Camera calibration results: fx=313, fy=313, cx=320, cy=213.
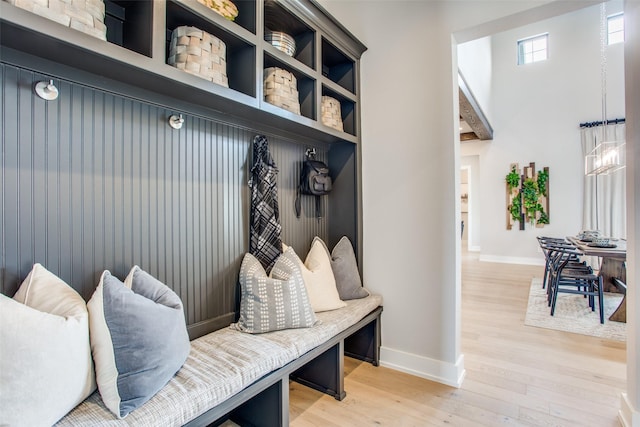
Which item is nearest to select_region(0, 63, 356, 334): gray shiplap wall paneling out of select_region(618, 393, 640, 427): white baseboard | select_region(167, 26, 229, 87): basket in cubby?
select_region(167, 26, 229, 87): basket in cubby

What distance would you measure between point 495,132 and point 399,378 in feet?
20.6

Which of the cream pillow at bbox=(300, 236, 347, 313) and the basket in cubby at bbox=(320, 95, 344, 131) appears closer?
the cream pillow at bbox=(300, 236, 347, 313)

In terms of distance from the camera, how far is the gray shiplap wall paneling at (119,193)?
45.3 inches

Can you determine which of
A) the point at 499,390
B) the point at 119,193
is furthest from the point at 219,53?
the point at 499,390

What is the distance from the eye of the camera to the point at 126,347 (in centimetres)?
111

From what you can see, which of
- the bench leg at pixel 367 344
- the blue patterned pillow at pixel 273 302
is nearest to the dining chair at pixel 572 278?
the bench leg at pixel 367 344

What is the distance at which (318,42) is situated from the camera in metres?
2.08

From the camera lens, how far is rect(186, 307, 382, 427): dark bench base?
134 centimetres

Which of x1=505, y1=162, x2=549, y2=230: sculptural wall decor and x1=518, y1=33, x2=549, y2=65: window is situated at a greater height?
x1=518, y1=33, x2=549, y2=65: window

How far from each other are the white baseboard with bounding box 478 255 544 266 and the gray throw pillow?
566 cm

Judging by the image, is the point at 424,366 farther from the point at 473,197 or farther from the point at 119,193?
the point at 473,197

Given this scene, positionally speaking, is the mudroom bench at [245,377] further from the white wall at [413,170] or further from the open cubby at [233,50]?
the open cubby at [233,50]

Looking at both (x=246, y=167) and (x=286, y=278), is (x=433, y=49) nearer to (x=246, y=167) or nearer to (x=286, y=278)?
(x=246, y=167)

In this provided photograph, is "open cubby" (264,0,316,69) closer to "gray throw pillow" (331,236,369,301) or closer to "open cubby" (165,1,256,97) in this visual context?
"open cubby" (165,1,256,97)
